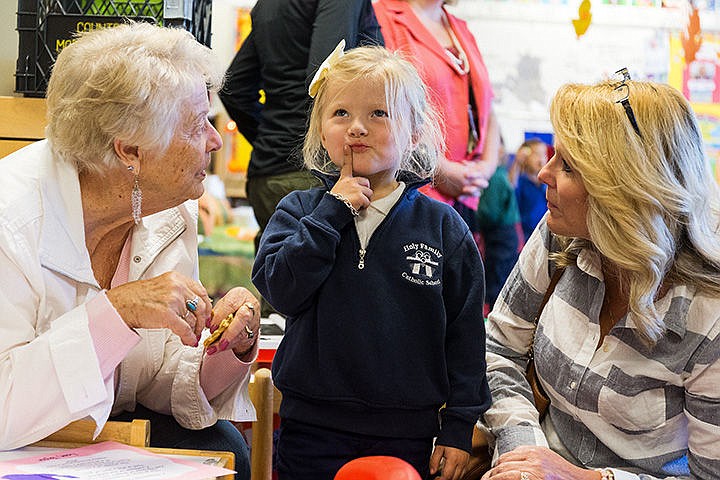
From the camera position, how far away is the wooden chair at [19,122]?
7.10 feet

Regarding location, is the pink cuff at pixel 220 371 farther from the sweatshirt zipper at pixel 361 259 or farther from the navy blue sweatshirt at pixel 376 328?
the sweatshirt zipper at pixel 361 259

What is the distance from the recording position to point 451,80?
332cm

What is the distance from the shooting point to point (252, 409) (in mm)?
1776

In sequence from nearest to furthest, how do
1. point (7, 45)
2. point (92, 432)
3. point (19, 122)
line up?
point (92, 432) → point (19, 122) → point (7, 45)

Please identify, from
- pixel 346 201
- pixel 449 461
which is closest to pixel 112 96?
pixel 346 201

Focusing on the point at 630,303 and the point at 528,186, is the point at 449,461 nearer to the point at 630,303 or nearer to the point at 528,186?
the point at 630,303

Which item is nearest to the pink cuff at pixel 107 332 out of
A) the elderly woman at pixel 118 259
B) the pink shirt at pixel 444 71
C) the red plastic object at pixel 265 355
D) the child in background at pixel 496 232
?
the elderly woman at pixel 118 259

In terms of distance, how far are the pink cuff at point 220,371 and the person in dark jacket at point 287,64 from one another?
1.11m

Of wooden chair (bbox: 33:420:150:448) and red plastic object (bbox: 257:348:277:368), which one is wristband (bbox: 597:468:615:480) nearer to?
wooden chair (bbox: 33:420:150:448)

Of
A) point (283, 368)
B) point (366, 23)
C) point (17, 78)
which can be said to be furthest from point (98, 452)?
point (366, 23)

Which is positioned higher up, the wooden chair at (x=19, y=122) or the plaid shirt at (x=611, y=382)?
the wooden chair at (x=19, y=122)

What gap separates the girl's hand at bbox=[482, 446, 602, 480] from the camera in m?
1.47

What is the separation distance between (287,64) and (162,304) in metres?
1.57

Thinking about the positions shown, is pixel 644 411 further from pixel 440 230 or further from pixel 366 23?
pixel 366 23
